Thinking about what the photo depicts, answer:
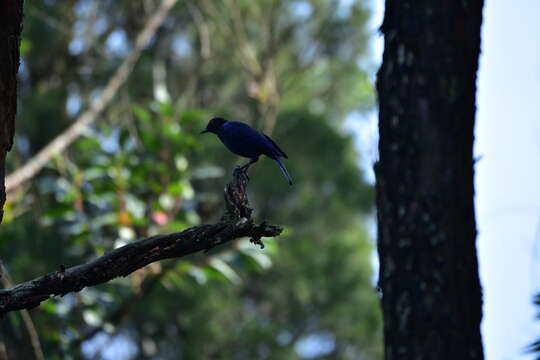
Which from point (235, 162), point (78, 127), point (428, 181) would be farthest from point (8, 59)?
point (235, 162)

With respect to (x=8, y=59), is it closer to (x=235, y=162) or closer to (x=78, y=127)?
(x=78, y=127)

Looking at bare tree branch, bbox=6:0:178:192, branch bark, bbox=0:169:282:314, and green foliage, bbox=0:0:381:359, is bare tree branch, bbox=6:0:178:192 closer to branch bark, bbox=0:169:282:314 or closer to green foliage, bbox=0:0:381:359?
green foliage, bbox=0:0:381:359

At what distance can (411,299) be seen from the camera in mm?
3871

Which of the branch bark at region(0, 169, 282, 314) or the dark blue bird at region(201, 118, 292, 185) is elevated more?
the dark blue bird at region(201, 118, 292, 185)

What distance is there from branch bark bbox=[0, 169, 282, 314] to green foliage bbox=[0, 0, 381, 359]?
6057 mm

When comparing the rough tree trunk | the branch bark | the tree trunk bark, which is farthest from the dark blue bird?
the tree trunk bark

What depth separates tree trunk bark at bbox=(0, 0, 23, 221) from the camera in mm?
4112

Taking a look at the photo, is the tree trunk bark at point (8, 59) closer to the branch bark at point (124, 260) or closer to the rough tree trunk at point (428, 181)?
the branch bark at point (124, 260)

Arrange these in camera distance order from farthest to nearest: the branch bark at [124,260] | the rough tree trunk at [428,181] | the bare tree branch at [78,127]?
the bare tree branch at [78,127]
the branch bark at [124,260]
the rough tree trunk at [428,181]

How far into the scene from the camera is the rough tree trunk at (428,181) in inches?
150

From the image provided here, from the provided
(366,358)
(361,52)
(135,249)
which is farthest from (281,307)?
(135,249)

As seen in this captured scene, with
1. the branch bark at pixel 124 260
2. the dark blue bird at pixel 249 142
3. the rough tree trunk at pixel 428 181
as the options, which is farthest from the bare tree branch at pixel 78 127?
the rough tree trunk at pixel 428 181

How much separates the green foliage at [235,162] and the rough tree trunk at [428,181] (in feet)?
20.3

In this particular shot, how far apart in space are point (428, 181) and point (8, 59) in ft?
6.40
